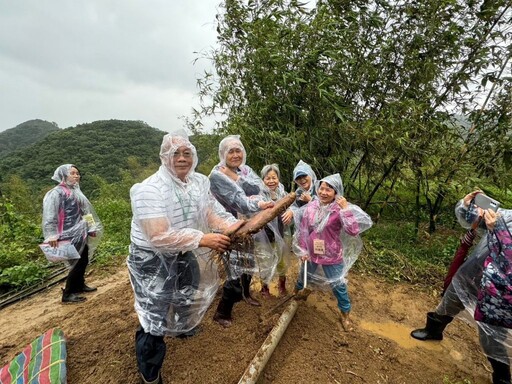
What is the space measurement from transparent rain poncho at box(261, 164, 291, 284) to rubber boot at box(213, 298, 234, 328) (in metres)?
0.44

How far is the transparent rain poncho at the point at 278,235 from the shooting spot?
2.90 meters

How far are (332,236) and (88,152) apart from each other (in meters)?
30.5

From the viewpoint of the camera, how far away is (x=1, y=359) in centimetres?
262

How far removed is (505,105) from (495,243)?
12.3 ft

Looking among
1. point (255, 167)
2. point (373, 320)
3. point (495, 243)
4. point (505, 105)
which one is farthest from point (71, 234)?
point (505, 105)

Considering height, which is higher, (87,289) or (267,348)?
(267,348)

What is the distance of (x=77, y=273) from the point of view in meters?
3.71

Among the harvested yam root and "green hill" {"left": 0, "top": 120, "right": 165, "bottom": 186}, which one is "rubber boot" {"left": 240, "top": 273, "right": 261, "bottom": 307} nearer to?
the harvested yam root

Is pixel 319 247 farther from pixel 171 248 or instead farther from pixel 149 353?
pixel 149 353

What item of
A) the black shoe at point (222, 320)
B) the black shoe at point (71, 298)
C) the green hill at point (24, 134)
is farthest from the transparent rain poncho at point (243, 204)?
the green hill at point (24, 134)

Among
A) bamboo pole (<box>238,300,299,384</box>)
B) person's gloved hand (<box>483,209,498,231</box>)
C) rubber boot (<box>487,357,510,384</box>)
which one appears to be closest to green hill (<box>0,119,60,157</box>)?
bamboo pole (<box>238,300,299,384</box>)

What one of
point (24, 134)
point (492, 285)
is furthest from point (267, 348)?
point (24, 134)

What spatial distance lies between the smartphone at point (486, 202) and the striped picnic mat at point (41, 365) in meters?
3.32

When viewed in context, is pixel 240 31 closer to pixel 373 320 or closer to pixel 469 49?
pixel 469 49
